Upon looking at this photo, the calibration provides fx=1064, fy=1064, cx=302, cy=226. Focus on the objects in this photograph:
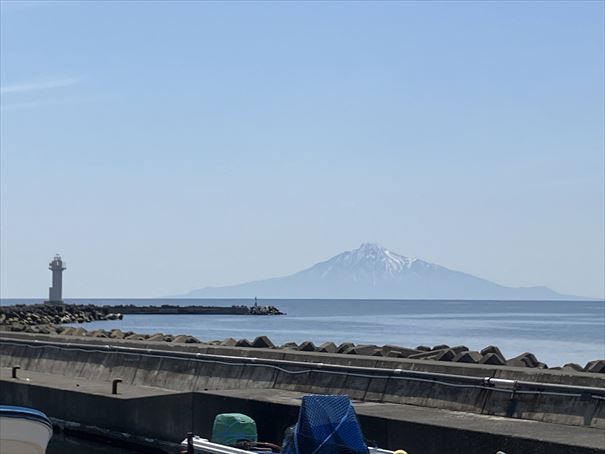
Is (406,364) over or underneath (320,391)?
over

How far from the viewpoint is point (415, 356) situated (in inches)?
708

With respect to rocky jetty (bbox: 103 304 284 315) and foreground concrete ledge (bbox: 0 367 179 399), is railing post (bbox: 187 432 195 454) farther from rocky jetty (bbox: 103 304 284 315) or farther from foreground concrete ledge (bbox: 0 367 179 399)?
rocky jetty (bbox: 103 304 284 315)

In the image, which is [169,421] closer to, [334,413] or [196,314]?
[334,413]

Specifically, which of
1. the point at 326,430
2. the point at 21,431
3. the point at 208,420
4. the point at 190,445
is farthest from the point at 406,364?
the point at 21,431

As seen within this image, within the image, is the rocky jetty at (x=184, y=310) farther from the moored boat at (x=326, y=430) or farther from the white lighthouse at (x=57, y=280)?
the moored boat at (x=326, y=430)

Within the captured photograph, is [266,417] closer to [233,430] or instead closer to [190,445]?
A: [233,430]

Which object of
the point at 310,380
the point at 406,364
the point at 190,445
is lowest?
the point at 190,445

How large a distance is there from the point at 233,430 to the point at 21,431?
265 cm

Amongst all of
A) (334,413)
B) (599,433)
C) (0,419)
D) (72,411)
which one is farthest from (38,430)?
(72,411)

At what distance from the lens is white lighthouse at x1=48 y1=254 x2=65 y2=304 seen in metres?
113

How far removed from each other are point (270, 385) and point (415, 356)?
2.89 meters

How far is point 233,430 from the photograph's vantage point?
1198 centimetres

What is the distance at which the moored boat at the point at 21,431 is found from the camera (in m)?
10.1

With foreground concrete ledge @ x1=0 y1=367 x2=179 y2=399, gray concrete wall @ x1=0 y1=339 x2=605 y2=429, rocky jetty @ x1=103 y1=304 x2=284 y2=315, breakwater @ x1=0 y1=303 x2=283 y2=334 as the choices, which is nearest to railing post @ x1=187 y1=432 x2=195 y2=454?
gray concrete wall @ x1=0 y1=339 x2=605 y2=429
